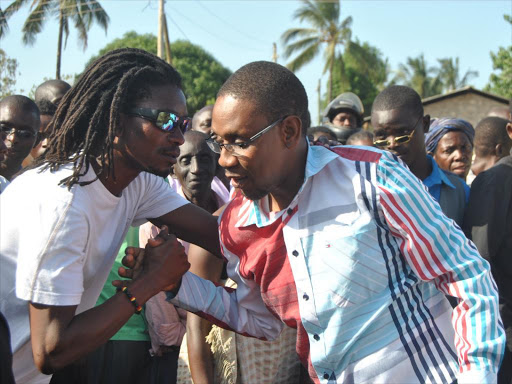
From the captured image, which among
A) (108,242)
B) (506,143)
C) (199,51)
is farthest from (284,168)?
(199,51)

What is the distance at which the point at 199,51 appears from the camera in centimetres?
3494

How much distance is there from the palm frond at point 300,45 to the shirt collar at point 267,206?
1235 inches

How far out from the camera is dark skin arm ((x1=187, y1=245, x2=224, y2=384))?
2.93 metres

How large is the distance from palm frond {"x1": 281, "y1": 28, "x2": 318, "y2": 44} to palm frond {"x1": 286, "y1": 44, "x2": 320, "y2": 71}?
94 cm

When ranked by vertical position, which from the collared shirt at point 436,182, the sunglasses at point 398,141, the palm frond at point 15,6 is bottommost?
the collared shirt at point 436,182

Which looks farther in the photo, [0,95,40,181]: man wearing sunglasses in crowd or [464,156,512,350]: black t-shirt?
[0,95,40,181]: man wearing sunglasses in crowd

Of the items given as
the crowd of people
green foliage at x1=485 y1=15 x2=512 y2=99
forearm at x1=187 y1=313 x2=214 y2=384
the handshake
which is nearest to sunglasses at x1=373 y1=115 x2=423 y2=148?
the crowd of people

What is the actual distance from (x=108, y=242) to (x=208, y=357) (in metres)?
0.98

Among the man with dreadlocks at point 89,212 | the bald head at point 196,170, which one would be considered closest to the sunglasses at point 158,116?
the man with dreadlocks at point 89,212

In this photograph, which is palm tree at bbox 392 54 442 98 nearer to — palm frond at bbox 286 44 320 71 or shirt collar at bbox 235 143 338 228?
palm frond at bbox 286 44 320 71

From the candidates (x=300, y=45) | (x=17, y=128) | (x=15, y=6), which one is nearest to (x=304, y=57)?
(x=300, y=45)

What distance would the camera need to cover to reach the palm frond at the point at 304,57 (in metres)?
32.2

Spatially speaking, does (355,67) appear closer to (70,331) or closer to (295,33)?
(295,33)

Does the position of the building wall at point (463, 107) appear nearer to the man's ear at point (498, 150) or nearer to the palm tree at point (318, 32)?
the palm tree at point (318, 32)
